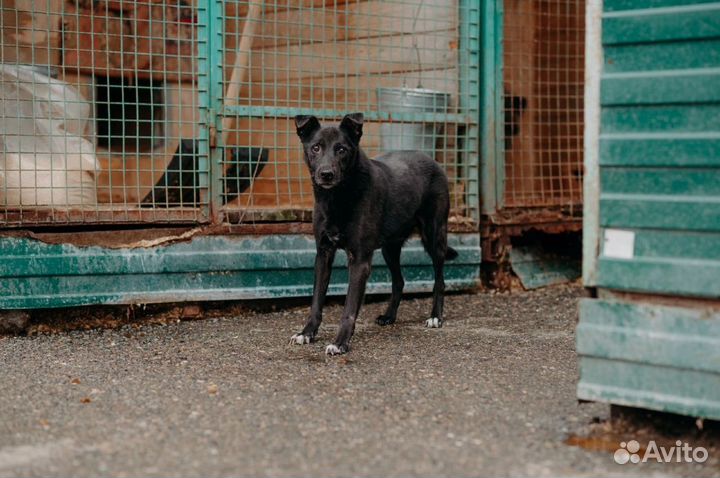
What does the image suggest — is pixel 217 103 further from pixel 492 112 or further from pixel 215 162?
pixel 492 112

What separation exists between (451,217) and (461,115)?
2.49 ft

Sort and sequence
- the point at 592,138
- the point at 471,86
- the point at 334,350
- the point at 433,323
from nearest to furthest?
the point at 592,138 → the point at 334,350 → the point at 433,323 → the point at 471,86

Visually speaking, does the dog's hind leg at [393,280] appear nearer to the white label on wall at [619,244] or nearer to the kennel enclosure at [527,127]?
the kennel enclosure at [527,127]

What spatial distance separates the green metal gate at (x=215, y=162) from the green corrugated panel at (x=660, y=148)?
8.51 ft

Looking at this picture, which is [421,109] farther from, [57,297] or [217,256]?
[57,297]

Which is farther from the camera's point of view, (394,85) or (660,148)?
(394,85)

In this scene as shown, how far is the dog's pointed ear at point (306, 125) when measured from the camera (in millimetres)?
5254

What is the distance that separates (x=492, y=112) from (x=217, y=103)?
84.5 inches

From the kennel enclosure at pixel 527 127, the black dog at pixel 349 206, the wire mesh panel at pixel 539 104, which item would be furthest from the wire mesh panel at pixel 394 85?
the black dog at pixel 349 206

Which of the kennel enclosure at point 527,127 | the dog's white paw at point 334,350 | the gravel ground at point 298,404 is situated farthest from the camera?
the kennel enclosure at point 527,127

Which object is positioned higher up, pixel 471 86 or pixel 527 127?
pixel 471 86

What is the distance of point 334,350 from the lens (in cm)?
492

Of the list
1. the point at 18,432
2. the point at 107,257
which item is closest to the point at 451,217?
the point at 107,257

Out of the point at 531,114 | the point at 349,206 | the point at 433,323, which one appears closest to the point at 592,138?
the point at 349,206
